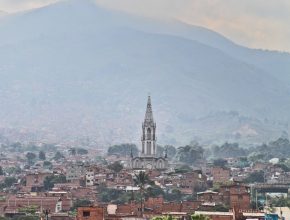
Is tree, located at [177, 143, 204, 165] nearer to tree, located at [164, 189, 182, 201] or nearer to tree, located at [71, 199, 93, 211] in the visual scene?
tree, located at [164, 189, 182, 201]

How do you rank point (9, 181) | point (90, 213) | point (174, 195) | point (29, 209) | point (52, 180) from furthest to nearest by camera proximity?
1. point (9, 181)
2. point (52, 180)
3. point (174, 195)
4. point (29, 209)
5. point (90, 213)

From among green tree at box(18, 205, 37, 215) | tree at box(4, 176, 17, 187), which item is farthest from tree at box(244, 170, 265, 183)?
green tree at box(18, 205, 37, 215)

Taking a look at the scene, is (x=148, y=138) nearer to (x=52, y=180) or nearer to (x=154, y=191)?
(x=52, y=180)

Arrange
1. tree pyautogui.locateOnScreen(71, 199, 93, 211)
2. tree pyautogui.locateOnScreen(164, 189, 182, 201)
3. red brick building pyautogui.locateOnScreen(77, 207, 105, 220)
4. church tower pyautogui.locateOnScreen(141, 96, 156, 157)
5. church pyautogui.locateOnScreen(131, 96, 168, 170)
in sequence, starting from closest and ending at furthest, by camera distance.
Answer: red brick building pyautogui.locateOnScreen(77, 207, 105, 220) → tree pyautogui.locateOnScreen(71, 199, 93, 211) → tree pyautogui.locateOnScreen(164, 189, 182, 201) → church pyautogui.locateOnScreen(131, 96, 168, 170) → church tower pyautogui.locateOnScreen(141, 96, 156, 157)

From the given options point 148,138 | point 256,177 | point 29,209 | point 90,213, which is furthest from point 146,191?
point 148,138

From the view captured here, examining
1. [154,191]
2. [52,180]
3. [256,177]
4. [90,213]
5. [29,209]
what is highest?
[256,177]

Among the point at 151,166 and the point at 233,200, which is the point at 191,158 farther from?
the point at 233,200

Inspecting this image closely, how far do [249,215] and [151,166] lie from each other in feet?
261

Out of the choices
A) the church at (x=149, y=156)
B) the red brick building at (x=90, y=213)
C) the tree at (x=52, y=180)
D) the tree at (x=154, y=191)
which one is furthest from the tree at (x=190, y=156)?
the red brick building at (x=90, y=213)

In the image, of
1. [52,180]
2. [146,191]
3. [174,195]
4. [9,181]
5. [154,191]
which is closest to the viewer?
[146,191]

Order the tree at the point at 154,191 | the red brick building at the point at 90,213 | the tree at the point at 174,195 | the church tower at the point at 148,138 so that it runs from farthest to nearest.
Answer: the church tower at the point at 148,138
the tree at the point at 174,195
the tree at the point at 154,191
the red brick building at the point at 90,213

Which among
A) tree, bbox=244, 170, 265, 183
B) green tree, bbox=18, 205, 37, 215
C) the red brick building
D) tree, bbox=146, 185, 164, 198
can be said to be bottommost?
the red brick building

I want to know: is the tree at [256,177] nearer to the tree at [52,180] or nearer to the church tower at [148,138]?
the church tower at [148,138]

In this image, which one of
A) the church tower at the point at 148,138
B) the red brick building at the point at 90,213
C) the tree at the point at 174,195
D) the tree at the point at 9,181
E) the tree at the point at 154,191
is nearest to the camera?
the red brick building at the point at 90,213
